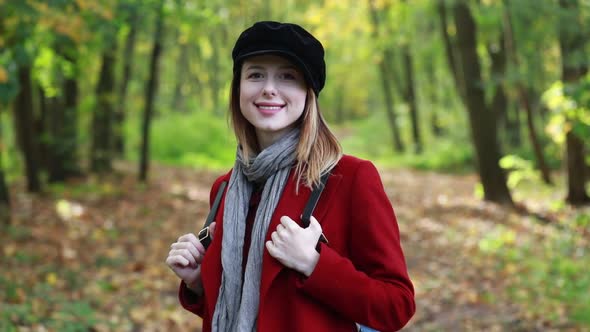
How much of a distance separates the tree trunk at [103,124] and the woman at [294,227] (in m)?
13.4

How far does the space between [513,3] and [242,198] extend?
9.92 meters

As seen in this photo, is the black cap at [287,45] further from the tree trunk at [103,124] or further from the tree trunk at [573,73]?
the tree trunk at [103,124]

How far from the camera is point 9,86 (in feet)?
19.1

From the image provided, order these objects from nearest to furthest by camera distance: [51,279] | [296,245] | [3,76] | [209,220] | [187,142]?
[296,245]
[209,220]
[3,76]
[51,279]
[187,142]

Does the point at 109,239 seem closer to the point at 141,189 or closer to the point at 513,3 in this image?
the point at 141,189

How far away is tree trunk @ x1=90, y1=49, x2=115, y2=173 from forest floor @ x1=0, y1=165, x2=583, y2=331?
1.92 feet

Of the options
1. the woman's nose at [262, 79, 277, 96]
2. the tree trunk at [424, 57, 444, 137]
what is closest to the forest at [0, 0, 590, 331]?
the woman's nose at [262, 79, 277, 96]

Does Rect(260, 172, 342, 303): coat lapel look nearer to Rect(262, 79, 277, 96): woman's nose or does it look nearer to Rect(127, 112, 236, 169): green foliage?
Rect(262, 79, 277, 96): woman's nose

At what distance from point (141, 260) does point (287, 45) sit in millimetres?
7338

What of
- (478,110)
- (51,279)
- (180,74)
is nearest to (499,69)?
(478,110)

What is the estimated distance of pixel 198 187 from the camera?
15617 millimetres

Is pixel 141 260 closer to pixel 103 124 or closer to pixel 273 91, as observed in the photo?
pixel 273 91

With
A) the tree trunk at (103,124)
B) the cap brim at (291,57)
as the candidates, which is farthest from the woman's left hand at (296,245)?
the tree trunk at (103,124)

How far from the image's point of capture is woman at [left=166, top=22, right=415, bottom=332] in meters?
1.92
